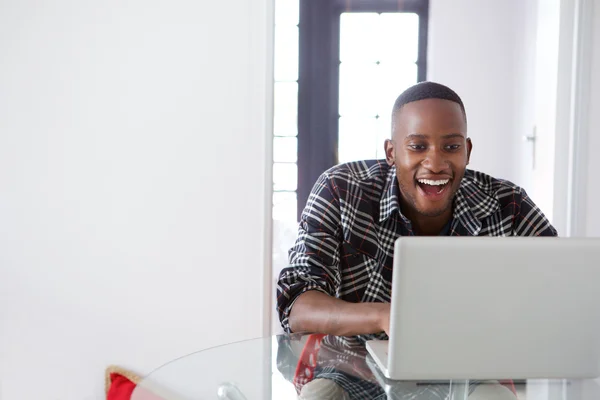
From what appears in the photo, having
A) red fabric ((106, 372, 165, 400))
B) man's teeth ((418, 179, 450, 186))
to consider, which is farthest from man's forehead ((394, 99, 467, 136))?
red fabric ((106, 372, 165, 400))

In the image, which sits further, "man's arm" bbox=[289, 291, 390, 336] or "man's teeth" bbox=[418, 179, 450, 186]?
"man's teeth" bbox=[418, 179, 450, 186]

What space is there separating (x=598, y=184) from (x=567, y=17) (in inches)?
25.4

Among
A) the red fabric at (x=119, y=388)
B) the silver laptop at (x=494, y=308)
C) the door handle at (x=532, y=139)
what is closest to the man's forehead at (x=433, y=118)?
the silver laptop at (x=494, y=308)

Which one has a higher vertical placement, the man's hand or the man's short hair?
the man's short hair

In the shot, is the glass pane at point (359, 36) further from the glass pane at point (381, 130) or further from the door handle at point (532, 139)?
the door handle at point (532, 139)

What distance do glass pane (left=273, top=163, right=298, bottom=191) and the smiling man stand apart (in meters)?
0.77

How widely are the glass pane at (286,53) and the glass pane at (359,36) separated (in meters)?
0.18

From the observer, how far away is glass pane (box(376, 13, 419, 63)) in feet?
8.40

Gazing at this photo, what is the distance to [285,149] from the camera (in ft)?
8.36

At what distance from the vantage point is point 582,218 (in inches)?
104

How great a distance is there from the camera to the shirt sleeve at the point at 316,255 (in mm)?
1609

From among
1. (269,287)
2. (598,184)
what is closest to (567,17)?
(598,184)

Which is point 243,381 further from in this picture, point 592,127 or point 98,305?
point 592,127

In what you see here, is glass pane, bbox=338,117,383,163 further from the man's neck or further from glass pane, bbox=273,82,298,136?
the man's neck
